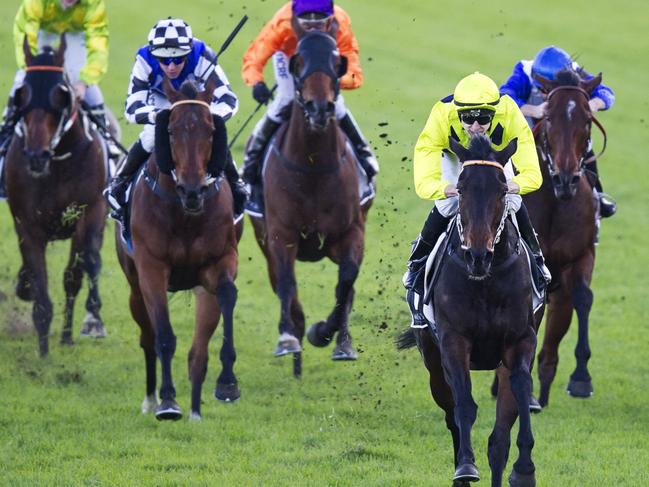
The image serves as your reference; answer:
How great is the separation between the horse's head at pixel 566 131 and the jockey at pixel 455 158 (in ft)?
6.27

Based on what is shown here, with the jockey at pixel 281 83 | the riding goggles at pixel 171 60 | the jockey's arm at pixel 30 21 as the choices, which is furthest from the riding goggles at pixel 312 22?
the jockey's arm at pixel 30 21

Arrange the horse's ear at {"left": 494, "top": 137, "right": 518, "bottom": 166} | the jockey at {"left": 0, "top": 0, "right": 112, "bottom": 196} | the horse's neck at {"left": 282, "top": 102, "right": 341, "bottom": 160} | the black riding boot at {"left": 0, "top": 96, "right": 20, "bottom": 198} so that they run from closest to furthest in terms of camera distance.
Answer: the horse's ear at {"left": 494, "top": 137, "right": 518, "bottom": 166} < the horse's neck at {"left": 282, "top": 102, "right": 341, "bottom": 160} < the black riding boot at {"left": 0, "top": 96, "right": 20, "bottom": 198} < the jockey at {"left": 0, "top": 0, "right": 112, "bottom": 196}

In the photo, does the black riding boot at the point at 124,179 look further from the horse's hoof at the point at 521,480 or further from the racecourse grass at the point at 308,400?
the horse's hoof at the point at 521,480

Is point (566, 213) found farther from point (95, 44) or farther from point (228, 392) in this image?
point (95, 44)

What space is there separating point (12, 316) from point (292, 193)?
382cm

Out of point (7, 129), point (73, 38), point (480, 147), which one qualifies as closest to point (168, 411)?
point (480, 147)

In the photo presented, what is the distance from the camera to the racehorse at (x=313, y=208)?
1062 centimetres

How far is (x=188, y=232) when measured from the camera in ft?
30.3

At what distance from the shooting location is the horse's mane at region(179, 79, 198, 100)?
29.3 ft

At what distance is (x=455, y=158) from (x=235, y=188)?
269 cm

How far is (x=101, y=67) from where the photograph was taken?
12.1 m

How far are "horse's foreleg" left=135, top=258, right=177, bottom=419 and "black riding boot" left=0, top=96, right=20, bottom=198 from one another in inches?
116

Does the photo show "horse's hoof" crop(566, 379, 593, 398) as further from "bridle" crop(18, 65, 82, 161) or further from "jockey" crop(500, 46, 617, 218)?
"bridle" crop(18, 65, 82, 161)

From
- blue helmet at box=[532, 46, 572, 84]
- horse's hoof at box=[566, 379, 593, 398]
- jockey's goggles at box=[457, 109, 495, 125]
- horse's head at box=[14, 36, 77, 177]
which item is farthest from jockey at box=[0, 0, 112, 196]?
jockey's goggles at box=[457, 109, 495, 125]
